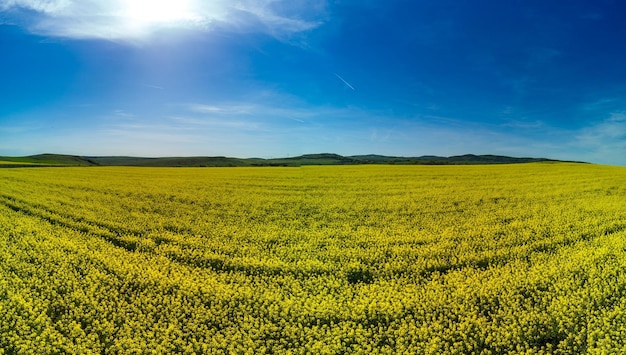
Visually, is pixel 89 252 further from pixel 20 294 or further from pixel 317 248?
pixel 317 248

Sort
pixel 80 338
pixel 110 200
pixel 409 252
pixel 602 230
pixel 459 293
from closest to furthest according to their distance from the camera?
pixel 80 338, pixel 459 293, pixel 409 252, pixel 602 230, pixel 110 200

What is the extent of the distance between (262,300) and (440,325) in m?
4.65

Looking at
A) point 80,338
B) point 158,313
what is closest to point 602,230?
point 158,313

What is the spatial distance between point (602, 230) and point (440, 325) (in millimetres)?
12588

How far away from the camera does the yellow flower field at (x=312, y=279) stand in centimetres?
904

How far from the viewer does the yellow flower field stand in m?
9.04

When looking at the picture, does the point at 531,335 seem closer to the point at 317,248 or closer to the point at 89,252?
the point at 317,248

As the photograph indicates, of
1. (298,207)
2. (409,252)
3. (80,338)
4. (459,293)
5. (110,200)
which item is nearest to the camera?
(80,338)

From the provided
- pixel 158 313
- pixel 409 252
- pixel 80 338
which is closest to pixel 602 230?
pixel 409 252

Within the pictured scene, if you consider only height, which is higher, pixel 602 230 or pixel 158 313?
pixel 602 230

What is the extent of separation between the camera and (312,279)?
12289mm

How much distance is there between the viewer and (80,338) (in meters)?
9.05

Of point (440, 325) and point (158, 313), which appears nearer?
point (440, 325)

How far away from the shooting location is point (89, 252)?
14680mm
